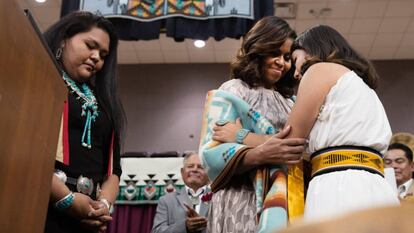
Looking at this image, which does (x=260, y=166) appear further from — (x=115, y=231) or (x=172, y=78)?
(x=172, y=78)

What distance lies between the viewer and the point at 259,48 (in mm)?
1931

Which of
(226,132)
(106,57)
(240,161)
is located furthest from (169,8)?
(240,161)

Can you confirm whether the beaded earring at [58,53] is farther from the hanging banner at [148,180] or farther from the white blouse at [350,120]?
the hanging banner at [148,180]

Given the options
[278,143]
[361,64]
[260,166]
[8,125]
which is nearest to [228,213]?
[260,166]

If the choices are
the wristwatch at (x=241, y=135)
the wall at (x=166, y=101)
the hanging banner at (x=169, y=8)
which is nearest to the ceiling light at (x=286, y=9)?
the wall at (x=166, y=101)

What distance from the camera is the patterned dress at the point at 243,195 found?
170 centimetres

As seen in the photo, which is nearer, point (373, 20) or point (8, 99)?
point (8, 99)

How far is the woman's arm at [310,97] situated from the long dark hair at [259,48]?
360 millimetres

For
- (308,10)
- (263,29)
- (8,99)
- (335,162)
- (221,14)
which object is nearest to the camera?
(8,99)

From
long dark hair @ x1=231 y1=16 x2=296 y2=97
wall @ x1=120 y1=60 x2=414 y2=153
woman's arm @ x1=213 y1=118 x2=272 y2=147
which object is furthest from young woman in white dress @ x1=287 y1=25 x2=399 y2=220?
wall @ x1=120 y1=60 x2=414 y2=153

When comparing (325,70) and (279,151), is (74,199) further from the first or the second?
(325,70)

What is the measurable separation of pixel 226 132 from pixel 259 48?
34cm

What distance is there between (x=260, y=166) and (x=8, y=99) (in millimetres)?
848

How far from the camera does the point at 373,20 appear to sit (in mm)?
7723
